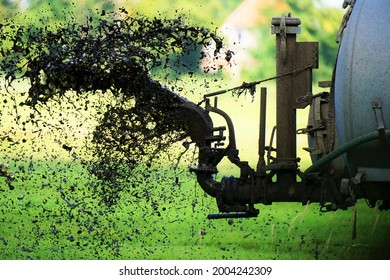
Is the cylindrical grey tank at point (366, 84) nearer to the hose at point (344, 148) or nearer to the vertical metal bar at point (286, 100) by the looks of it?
the hose at point (344, 148)

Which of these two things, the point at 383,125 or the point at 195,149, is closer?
the point at 383,125

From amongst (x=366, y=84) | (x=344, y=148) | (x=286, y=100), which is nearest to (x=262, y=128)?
(x=286, y=100)

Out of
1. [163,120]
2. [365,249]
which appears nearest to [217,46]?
[163,120]

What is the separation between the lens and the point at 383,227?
273 inches

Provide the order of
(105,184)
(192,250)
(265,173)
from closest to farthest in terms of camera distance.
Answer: (265,173) → (105,184) → (192,250)

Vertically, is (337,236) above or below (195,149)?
below

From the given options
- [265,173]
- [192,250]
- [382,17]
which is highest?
[382,17]

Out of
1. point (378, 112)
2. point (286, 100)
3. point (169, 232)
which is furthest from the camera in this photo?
point (169, 232)

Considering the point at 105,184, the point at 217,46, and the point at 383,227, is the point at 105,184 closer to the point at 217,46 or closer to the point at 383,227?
the point at 217,46

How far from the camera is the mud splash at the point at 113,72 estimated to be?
6418 mm

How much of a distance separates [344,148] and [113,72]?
1.57 meters

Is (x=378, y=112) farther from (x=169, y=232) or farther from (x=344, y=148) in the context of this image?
(x=169, y=232)

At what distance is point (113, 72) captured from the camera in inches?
252

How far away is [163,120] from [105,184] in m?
0.59
